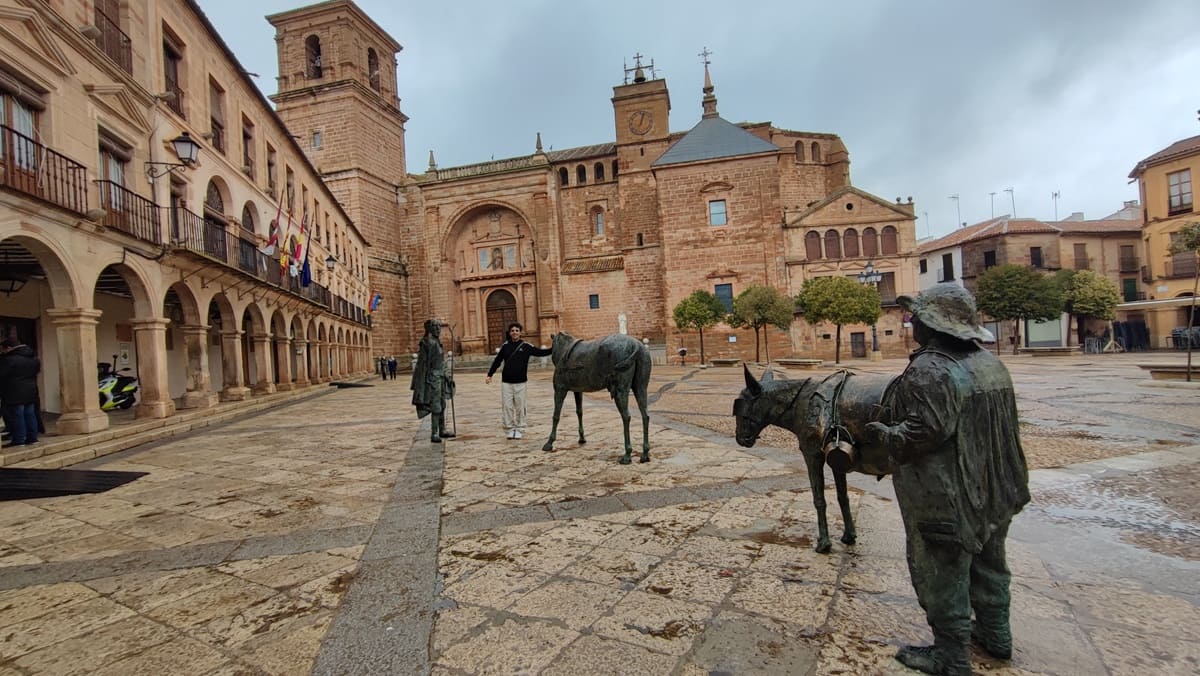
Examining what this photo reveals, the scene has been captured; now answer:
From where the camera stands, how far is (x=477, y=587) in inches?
105

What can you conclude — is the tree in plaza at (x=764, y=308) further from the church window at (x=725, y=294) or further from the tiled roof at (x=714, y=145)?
Result: the tiled roof at (x=714, y=145)

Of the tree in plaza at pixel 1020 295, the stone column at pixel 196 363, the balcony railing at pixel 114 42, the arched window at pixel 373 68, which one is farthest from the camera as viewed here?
the arched window at pixel 373 68

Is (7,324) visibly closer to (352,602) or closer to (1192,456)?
(352,602)

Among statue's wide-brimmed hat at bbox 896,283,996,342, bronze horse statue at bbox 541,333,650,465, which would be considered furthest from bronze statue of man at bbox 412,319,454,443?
statue's wide-brimmed hat at bbox 896,283,996,342

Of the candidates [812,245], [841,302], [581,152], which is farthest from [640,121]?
[841,302]

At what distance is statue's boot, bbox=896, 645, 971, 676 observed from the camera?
1.76 metres

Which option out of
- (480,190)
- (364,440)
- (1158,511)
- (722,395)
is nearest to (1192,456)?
(1158,511)

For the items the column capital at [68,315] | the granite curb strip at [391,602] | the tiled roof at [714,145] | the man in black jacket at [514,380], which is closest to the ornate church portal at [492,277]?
the tiled roof at [714,145]

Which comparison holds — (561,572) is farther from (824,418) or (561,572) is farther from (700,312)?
(700,312)

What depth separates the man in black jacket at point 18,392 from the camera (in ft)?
23.0

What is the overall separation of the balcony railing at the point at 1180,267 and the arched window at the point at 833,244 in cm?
1753

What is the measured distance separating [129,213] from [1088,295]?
38595 mm

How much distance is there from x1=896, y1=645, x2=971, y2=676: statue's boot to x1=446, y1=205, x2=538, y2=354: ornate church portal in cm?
3482

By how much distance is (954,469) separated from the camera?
1.75 meters
